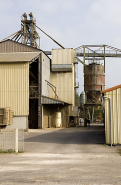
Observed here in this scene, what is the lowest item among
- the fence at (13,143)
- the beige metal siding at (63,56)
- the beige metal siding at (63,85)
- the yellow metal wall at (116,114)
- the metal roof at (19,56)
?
the fence at (13,143)

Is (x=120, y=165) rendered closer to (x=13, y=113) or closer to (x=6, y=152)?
(x=6, y=152)

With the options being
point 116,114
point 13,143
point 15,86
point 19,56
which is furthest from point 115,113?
point 19,56

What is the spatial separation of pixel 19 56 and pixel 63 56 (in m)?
11.6

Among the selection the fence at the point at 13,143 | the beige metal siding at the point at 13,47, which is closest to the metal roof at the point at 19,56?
the beige metal siding at the point at 13,47

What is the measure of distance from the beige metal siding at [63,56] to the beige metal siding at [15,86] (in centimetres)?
1263

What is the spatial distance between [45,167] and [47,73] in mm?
35280

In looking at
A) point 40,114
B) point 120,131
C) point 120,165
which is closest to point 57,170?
point 120,165

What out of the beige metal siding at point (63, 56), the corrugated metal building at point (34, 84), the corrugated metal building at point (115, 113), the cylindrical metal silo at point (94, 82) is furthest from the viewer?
the cylindrical metal silo at point (94, 82)

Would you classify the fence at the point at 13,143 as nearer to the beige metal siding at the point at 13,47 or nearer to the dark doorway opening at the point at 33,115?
the dark doorway opening at the point at 33,115

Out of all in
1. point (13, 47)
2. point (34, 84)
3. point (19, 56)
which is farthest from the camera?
point (34, 84)

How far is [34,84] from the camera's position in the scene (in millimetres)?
46750

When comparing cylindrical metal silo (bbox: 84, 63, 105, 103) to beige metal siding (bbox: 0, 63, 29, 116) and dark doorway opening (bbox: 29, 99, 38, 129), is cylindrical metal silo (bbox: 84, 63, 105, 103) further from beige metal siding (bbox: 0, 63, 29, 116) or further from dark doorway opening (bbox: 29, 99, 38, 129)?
beige metal siding (bbox: 0, 63, 29, 116)

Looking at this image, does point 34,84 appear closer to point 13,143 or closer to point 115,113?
point 13,143

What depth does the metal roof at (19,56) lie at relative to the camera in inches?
1480
